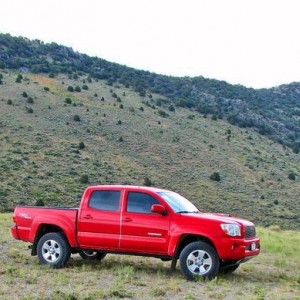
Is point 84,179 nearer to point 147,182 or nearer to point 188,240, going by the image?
point 147,182

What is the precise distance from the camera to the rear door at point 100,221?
1129 centimetres

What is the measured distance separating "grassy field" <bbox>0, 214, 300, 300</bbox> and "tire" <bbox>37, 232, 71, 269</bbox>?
259 mm

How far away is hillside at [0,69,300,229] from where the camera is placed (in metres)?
46.7

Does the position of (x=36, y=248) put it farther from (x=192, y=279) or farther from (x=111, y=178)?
(x=111, y=178)

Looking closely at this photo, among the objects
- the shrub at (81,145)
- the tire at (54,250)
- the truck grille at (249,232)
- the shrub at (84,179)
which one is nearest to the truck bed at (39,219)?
the tire at (54,250)

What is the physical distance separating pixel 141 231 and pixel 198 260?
126cm

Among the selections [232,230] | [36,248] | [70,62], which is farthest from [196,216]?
[70,62]

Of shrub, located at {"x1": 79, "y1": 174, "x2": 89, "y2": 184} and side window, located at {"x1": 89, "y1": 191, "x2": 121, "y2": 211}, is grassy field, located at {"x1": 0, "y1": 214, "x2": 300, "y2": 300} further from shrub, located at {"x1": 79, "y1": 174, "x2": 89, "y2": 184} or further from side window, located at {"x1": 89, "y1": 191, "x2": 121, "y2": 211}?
shrub, located at {"x1": 79, "y1": 174, "x2": 89, "y2": 184}

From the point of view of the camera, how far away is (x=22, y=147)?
53000 mm

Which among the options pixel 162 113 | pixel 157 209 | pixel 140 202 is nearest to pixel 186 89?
pixel 162 113

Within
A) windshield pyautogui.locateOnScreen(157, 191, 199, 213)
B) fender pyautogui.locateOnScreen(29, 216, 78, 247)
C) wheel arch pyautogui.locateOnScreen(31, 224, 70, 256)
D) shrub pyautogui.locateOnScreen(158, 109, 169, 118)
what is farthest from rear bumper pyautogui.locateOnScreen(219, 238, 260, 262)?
shrub pyautogui.locateOnScreen(158, 109, 169, 118)

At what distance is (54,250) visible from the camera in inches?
466

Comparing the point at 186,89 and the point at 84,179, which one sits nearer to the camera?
the point at 84,179

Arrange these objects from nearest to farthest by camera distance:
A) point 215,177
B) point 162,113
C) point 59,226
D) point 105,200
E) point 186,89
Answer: point 105,200 → point 59,226 → point 215,177 → point 162,113 → point 186,89
